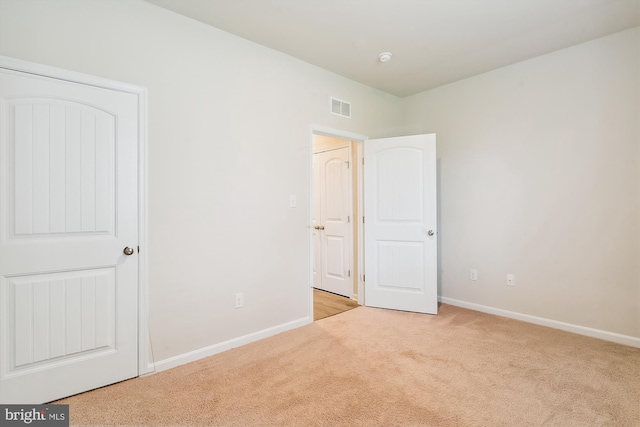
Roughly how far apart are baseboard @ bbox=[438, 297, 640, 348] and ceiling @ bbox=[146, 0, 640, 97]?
2.66 meters

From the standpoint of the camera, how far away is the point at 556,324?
304cm

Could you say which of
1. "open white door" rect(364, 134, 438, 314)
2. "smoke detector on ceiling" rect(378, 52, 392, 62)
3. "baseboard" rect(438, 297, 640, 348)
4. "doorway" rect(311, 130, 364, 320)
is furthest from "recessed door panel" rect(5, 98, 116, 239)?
"baseboard" rect(438, 297, 640, 348)

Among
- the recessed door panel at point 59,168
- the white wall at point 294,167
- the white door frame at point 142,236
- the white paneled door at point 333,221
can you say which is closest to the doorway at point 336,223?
the white paneled door at point 333,221

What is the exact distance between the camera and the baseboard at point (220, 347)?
2287mm

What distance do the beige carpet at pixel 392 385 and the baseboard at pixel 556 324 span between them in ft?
0.29

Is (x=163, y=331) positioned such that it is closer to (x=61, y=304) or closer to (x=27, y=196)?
(x=61, y=304)

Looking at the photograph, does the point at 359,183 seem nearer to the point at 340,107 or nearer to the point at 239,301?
the point at 340,107

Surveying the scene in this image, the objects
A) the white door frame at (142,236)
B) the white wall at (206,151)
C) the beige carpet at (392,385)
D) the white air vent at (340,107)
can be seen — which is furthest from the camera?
the white air vent at (340,107)

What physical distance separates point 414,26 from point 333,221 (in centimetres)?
250

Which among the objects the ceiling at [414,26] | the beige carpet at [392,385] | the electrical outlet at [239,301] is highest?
the ceiling at [414,26]

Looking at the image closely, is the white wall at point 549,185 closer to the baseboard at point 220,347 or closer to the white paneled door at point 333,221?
the white paneled door at point 333,221

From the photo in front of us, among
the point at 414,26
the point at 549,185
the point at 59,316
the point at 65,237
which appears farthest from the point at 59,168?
the point at 549,185

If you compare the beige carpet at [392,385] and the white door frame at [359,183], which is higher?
the white door frame at [359,183]

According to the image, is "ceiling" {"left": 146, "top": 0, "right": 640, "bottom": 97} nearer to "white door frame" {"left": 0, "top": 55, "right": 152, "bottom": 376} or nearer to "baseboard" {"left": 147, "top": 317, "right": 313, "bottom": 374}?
"white door frame" {"left": 0, "top": 55, "right": 152, "bottom": 376}
